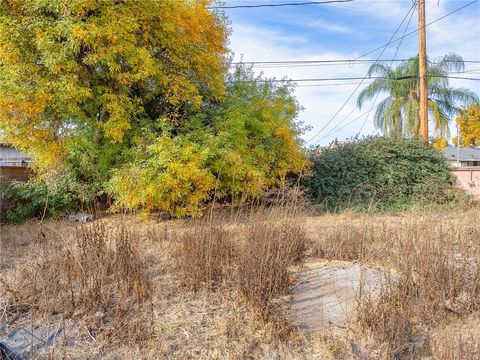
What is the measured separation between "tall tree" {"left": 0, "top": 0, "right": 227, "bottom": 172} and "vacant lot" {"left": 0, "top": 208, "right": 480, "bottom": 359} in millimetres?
3783

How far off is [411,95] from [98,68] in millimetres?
14868

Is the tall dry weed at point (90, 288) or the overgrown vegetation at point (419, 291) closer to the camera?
the overgrown vegetation at point (419, 291)

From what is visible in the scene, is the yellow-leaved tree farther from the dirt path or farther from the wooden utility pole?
the wooden utility pole

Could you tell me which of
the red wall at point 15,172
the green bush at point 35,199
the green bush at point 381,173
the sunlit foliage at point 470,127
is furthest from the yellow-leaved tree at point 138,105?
the sunlit foliage at point 470,127

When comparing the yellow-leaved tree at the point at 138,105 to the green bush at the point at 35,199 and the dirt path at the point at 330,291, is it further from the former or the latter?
the dirt path at the point at 330,291

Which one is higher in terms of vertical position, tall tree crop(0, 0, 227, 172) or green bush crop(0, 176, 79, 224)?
tall tree crop(0, 0, 227, 172)

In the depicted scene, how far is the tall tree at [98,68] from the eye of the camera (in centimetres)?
691

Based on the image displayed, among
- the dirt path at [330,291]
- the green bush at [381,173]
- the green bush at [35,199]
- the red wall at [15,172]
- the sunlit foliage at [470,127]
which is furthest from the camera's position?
the sunlit foliage at [470,127]

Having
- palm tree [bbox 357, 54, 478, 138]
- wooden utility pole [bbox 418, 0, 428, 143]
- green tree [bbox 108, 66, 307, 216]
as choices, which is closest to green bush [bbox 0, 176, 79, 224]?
green tree [bbox 108, 66, 307, 216]

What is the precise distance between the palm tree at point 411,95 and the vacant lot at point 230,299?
536 inches

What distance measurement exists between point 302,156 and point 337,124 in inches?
374

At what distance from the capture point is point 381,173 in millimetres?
11422

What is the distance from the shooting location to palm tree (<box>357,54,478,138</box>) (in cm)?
1638

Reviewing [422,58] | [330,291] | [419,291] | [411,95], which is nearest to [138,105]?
[330,291]
